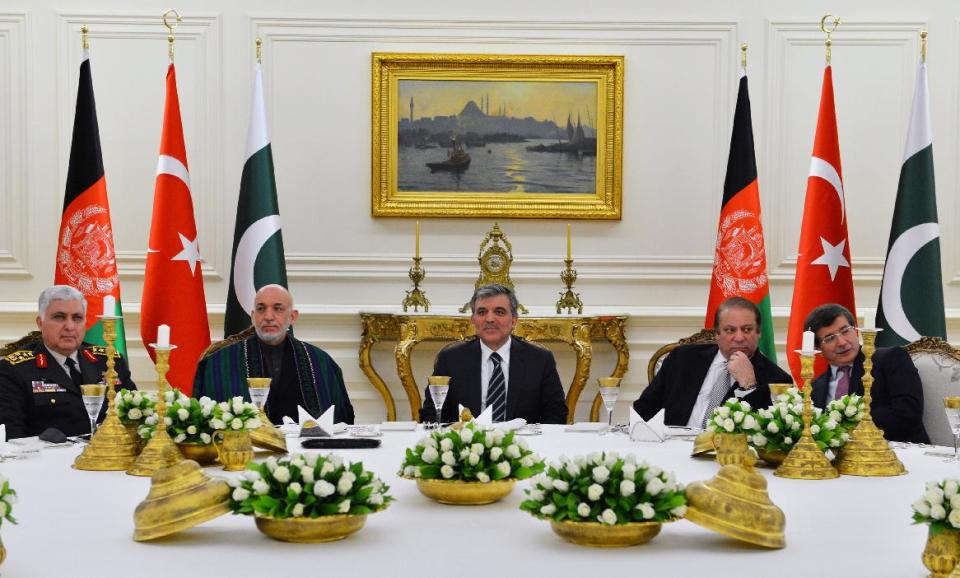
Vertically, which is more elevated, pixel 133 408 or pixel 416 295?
→ pixel 416 295

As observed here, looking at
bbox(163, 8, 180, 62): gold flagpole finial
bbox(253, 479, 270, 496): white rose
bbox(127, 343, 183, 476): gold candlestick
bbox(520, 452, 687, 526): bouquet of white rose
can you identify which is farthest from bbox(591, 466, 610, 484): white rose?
bbox(163, 8, 180, 62): gold flagpole finial

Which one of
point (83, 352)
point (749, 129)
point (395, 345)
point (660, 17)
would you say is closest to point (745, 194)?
point (749, 129)

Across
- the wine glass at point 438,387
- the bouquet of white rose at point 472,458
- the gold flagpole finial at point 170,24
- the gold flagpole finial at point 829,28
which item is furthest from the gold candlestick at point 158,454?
the gold flagpole finial at point 829,28

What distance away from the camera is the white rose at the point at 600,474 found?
2.02 m

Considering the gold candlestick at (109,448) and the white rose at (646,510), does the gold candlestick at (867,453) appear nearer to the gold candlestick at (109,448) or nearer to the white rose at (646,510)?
the white rose at (646,510)

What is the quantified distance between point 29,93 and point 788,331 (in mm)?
4431

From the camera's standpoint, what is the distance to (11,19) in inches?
243

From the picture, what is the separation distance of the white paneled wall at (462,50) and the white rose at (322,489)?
4.21m

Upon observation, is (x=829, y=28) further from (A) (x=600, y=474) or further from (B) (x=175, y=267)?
(A) (x=600, y=474)

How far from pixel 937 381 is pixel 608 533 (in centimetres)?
257

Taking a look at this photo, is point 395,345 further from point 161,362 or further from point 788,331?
point 161,362

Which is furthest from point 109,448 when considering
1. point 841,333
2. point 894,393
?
point 894,393

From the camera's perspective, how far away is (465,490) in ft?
7.76

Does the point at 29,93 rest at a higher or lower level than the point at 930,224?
higher
